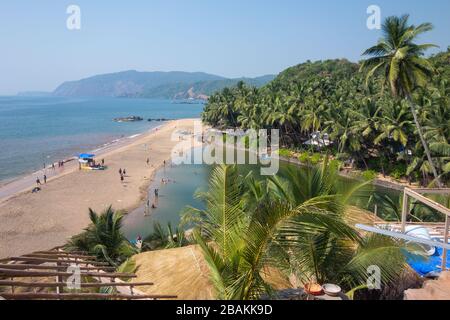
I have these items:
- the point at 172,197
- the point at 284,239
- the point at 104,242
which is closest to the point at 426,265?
the point at 284,239

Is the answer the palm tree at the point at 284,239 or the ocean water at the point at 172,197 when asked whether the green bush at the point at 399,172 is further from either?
the palm tree at the point at 284,239

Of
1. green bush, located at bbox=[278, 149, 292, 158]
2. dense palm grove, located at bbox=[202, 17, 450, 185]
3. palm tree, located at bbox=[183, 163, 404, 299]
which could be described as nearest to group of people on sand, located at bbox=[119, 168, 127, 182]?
green bush, located at bbox=[278, 149, 292, 158]

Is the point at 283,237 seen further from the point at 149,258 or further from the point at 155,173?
the point at 155,173

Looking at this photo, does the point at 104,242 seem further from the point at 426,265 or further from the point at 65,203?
the point at 65,203

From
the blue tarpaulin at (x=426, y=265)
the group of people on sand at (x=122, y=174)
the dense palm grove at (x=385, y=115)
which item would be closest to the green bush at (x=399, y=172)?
the dense palm grove at (x=385, y=115)

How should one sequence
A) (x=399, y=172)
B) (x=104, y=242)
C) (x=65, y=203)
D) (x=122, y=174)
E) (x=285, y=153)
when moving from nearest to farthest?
1. (x=104, y=242)
2. (x=65, y=203)
3. (x=399, y=172)
4. (x=122, y=174)
5. (x=285, y=153)

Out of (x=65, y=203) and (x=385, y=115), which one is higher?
(x=385, y=115)
